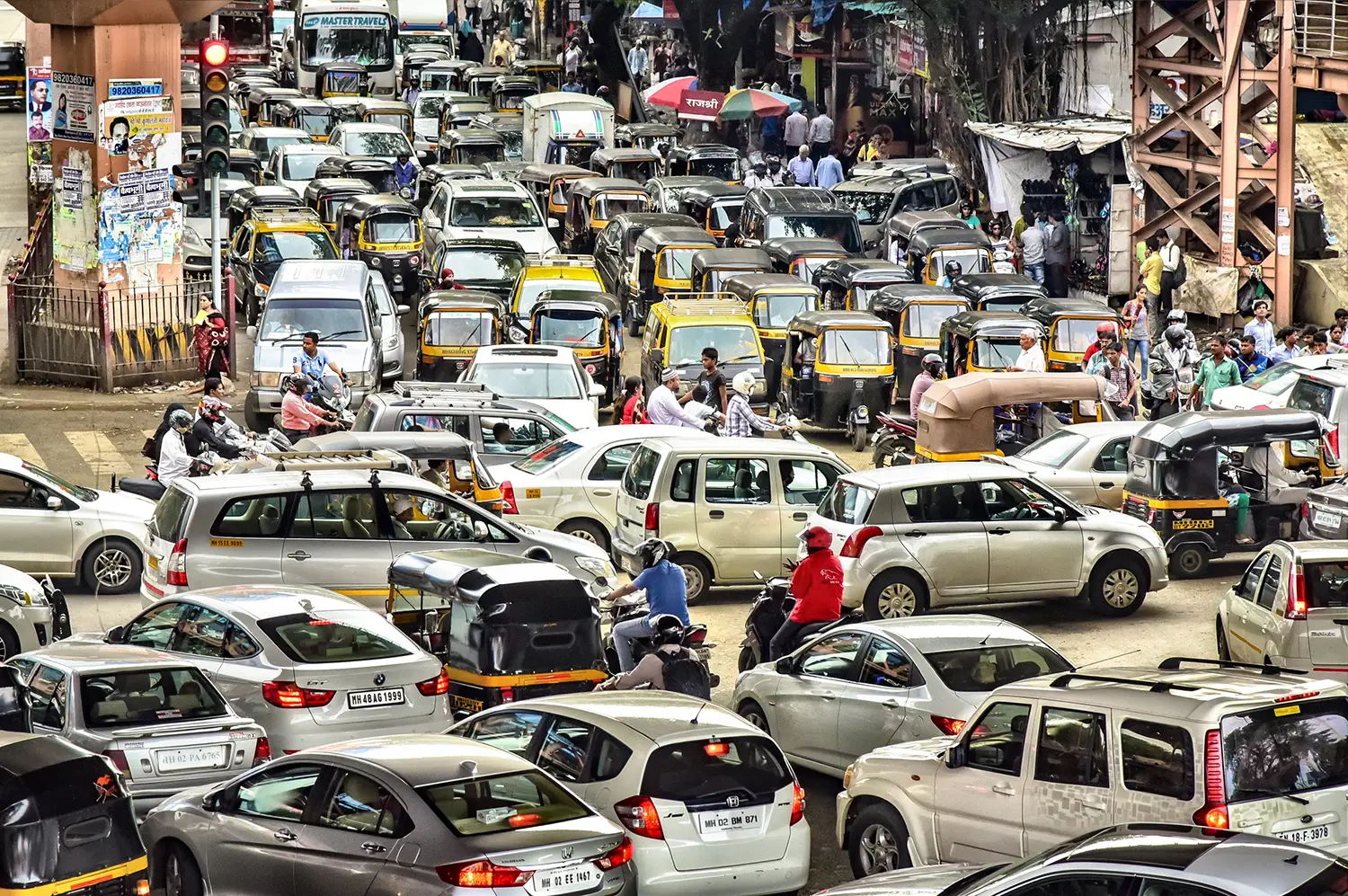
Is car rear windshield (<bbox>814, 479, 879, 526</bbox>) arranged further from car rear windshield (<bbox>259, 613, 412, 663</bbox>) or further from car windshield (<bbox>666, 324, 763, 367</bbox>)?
car windshield (<bbox>666, 324, 763, 367</bbox>)

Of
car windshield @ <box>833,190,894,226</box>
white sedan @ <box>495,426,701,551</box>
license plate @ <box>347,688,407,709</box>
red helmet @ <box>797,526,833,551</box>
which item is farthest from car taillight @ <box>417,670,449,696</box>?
car windshield @ <box>833,190,894,226</box>

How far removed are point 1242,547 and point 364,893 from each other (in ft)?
39.0

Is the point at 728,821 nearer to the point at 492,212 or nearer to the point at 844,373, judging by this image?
the point at 844,373

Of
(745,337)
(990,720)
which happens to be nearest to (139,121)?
(745,337)

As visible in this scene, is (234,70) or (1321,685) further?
(234,70)

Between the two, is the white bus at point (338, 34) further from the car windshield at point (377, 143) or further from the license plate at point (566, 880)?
the license plate at point (566, 880)

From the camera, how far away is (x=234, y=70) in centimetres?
6369

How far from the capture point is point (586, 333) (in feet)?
90.6

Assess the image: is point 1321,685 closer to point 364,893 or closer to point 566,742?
point 566,742

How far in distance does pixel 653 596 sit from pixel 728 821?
4303 millimetres

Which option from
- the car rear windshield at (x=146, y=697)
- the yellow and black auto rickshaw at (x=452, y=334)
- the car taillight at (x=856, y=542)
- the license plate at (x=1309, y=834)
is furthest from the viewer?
the yellow and black auto rickshaw at (x=452, y=334)

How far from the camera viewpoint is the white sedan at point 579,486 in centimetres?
1952

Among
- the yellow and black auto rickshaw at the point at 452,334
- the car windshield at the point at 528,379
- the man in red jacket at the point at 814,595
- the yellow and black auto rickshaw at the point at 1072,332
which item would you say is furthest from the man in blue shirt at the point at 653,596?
the yellow and black auto rickshaw at the point at 452,334

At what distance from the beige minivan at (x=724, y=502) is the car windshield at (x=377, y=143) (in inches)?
1092
